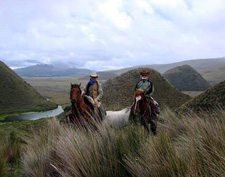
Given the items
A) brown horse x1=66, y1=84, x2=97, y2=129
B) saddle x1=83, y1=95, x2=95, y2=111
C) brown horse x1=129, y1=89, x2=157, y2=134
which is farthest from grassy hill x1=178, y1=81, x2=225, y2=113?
brown horse x1=66, y1=84, x2=97, y2=129

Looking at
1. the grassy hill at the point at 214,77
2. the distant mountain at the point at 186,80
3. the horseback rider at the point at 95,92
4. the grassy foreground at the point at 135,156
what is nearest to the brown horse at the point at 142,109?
the horseback rider at the point at 95,92

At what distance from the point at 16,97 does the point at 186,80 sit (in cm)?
5032

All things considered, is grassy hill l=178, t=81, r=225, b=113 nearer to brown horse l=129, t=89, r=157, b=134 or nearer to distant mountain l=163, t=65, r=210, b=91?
brown horse l=129, t=89, r=157, b=134

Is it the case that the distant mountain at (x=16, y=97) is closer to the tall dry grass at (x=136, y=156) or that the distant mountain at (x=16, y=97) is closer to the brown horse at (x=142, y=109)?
the brown horse at (x=142, y=109)

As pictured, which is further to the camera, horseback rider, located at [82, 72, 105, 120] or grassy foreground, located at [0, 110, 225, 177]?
horseback rider, located at [82, 72, 105, 120]

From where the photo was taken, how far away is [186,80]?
2608 inches

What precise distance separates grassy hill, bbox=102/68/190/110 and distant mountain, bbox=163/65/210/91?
3389 centimetres

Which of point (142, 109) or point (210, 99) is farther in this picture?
point (210, 99)

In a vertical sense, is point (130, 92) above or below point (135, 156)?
below

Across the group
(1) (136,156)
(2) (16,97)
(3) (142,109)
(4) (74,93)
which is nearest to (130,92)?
(3) (142,109)

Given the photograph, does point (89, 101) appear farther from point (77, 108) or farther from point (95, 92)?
point (77, 108)

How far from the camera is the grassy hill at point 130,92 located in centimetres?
2777

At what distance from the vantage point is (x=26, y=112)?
5462 cm

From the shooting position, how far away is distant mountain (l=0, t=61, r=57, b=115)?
56756 mm
